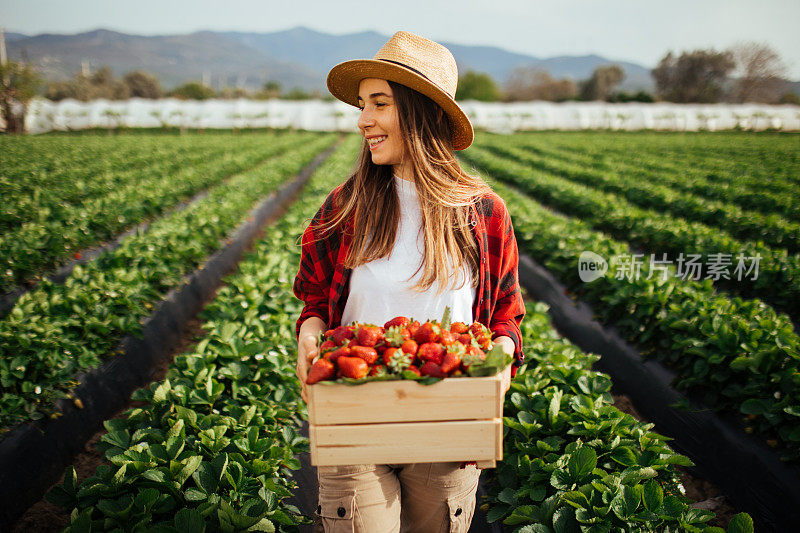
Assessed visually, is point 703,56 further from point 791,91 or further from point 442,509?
point 442,509

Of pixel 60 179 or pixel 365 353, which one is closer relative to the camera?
pixel 365 353

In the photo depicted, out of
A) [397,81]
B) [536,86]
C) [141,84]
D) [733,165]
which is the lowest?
[397,81]

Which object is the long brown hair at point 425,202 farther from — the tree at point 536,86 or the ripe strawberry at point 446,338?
the tree at point 536,86

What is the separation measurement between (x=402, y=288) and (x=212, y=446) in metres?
1.34

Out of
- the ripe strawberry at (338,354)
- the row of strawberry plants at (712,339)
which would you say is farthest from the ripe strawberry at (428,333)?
the row of strawberry plants at (712,339)

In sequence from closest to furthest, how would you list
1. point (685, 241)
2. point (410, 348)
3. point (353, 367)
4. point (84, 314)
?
point (353, 367), point (410, 348), point (84, 314), point (685, 241)

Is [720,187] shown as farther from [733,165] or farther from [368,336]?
[368,336]

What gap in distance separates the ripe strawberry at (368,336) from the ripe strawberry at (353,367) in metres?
0.08

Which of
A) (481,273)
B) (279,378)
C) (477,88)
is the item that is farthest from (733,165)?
Answer: (477,88)

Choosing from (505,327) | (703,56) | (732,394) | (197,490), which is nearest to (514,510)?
(505,327)

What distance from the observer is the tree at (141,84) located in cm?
6950

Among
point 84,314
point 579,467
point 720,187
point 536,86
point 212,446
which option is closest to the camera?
point 579,467

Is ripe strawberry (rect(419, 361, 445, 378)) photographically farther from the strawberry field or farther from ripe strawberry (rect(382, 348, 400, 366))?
the strawberry field

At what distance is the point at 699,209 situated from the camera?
8422mm
